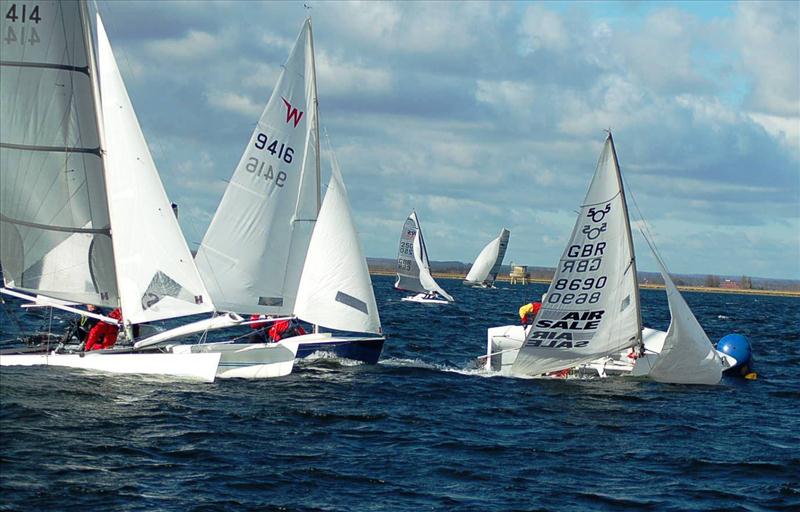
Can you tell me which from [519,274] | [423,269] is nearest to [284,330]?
[423,269]

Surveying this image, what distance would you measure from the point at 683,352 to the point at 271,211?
36.1 ft

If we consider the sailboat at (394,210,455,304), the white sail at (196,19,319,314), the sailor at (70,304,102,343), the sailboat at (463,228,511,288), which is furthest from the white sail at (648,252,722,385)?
the sailboat at (463,228,511,288)

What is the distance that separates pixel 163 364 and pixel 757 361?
21.5 metres

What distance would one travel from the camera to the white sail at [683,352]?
25359mm

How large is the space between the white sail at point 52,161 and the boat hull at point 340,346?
209 inches

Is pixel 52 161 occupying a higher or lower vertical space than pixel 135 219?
higher

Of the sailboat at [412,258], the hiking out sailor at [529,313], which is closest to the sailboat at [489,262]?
the sailboat at [412,258]

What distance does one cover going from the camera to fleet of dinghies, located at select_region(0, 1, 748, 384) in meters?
22.0

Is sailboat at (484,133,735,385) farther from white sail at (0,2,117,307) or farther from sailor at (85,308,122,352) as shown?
white sail at (0,2,117,307)

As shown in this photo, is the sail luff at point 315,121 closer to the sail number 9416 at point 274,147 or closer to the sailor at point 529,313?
the sail number 9416 at point 274,147

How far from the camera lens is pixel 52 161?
22094 millimetres

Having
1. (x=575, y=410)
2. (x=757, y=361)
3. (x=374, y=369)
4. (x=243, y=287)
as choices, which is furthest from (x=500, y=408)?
(x=757, y=361)

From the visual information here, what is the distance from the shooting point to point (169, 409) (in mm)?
19719

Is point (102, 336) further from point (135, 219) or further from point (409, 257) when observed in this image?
point (409, 257)
